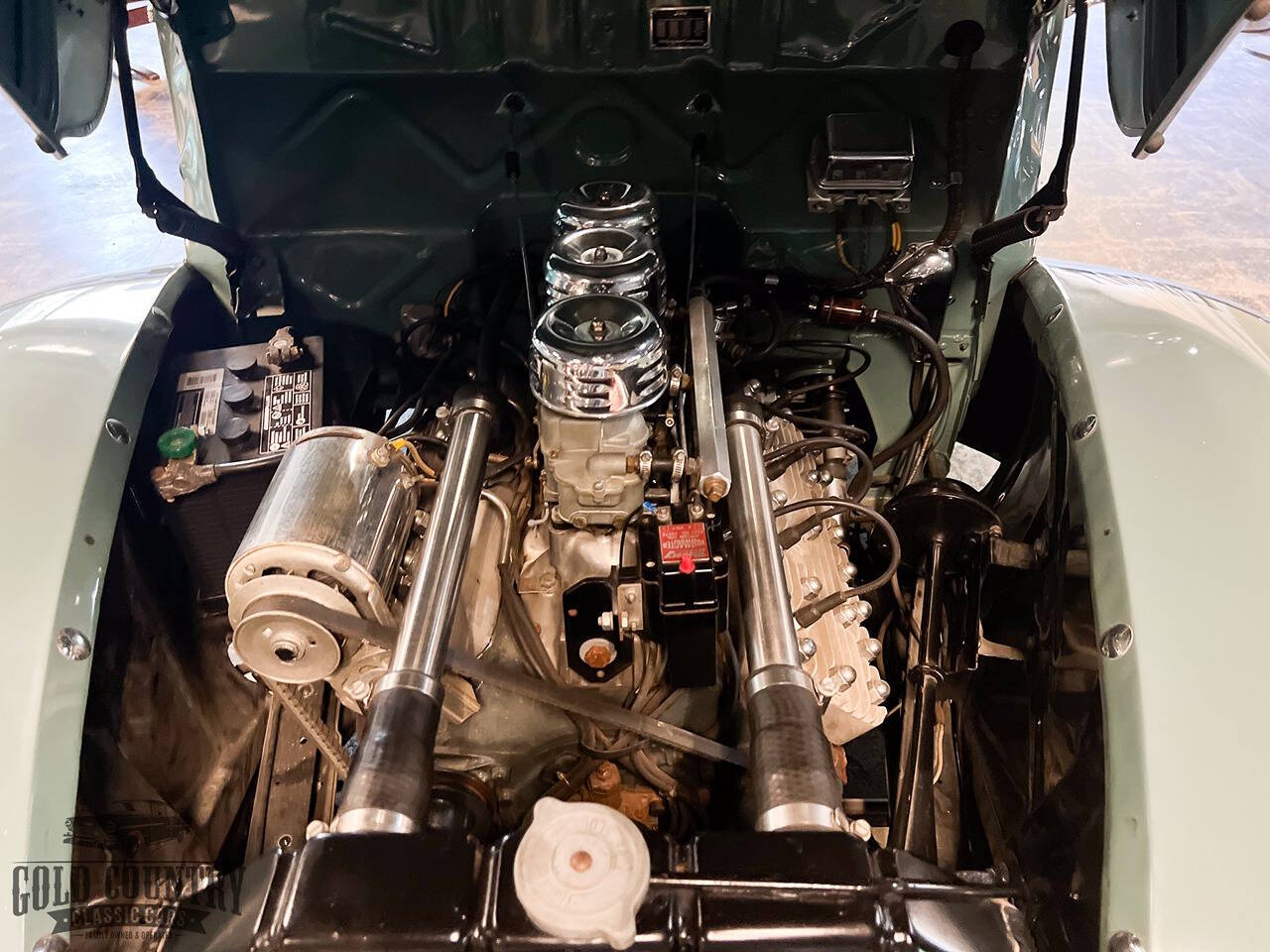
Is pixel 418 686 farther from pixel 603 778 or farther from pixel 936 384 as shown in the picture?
pixel 936 384

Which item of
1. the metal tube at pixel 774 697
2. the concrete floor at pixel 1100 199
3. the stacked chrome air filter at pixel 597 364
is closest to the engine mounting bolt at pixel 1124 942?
the metal tube at pixel 774 697

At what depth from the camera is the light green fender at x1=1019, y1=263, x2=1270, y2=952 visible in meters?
0.75

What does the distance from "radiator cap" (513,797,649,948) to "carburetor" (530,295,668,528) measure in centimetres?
48

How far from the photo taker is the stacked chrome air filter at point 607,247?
122 centimetres

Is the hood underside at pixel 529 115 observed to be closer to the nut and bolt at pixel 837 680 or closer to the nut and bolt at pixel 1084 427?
the nut and bolt at pixel 1084 427

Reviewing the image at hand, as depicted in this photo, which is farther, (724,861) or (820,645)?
(820,645)

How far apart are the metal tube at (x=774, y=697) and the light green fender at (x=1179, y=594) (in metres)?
0.27

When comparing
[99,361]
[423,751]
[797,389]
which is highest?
[797,389]

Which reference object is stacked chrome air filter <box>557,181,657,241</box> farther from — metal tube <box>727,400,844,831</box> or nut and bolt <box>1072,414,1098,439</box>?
nut and bolt <box>1072,414,1098,439</box>

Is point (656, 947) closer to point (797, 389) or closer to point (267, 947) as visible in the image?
point (267, 947)

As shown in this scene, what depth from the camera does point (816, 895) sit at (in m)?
0.70

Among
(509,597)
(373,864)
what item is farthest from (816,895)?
(509,597)

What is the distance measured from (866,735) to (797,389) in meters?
0.67

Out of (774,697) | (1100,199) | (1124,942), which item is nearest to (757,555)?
(774,697)
